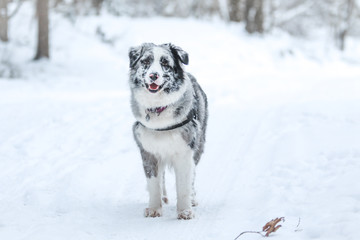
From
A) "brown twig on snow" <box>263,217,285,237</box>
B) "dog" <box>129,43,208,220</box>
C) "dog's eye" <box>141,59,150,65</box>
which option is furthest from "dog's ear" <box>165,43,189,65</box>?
"brown twig on snow" <box>263,217,285,237</box>

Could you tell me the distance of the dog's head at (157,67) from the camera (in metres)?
4.12

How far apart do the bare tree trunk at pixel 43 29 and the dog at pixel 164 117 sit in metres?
11.3

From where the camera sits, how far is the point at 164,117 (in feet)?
14.1

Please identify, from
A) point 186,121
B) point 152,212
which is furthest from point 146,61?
→ point 152,212

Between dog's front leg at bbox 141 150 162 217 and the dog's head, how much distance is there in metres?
0.77

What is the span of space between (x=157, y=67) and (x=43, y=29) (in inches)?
463

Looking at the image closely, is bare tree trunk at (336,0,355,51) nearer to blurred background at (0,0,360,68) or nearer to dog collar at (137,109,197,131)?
blurred background at (0,0,360,68)

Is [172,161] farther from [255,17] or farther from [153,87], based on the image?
[255,17]

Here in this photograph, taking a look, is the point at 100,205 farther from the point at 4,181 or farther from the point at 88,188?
the point at 4,181

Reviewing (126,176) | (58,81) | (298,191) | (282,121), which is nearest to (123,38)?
(58,81)

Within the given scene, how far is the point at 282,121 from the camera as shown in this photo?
27.5 ft

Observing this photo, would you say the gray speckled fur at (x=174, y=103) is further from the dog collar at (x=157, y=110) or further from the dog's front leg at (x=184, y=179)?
the dog's front leg at (x=184, y=179)

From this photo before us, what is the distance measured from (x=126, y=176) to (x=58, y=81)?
8136 mm

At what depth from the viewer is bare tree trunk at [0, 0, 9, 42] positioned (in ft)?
48.2
